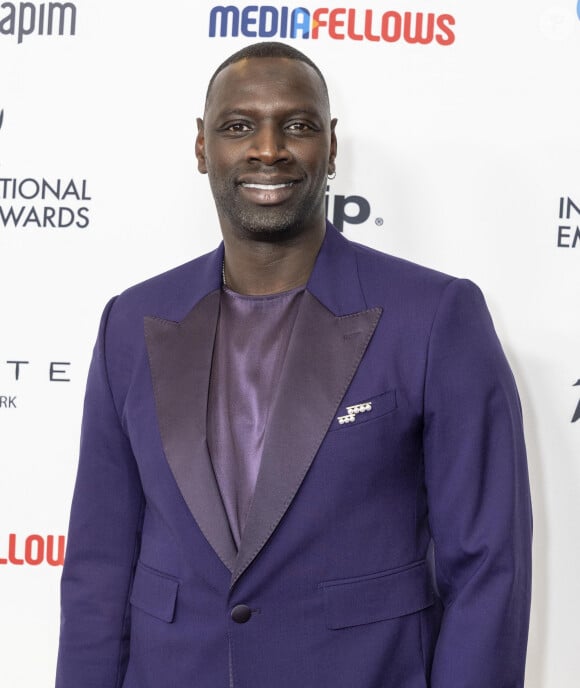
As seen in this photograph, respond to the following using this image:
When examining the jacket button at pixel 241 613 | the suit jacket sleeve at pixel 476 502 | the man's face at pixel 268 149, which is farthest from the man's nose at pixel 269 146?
the jacket button at pixel 241 613

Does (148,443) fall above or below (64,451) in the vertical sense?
above

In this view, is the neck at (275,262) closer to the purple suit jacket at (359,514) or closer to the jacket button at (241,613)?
the purple suit jacket at (359,514)

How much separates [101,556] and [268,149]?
0.74m

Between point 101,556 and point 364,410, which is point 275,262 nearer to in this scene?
point 364,410

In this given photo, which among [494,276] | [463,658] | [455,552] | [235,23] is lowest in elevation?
[463,658]

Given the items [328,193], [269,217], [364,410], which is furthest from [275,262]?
[328,193]

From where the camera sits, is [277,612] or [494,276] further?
[494,276]

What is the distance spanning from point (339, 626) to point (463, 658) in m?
0.19

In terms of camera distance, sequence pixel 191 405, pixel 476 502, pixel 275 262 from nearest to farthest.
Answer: pixel 476 502 < pixel 191 405 < pixel 275 262

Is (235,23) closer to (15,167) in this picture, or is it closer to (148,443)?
(15,167)

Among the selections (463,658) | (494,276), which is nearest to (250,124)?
(494,276)

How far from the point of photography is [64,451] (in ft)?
7.57

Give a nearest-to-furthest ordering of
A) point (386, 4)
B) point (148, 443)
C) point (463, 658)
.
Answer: point (463, 658), point (148, 443), point (386, 4)

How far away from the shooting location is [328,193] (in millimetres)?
2258
